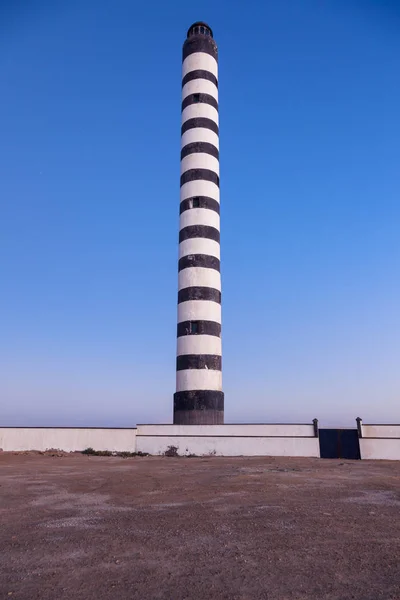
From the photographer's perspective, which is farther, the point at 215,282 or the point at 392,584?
the point at 215,282

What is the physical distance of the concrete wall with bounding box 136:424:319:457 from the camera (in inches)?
731

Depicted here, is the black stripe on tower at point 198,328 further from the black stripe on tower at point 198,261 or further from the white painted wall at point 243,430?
the white painted wall at point 243,430

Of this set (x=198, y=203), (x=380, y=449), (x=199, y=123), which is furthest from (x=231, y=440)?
(x=199, y=123)

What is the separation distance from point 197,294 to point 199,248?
2.66 metres

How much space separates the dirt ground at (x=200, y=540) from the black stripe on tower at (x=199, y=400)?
1154cm

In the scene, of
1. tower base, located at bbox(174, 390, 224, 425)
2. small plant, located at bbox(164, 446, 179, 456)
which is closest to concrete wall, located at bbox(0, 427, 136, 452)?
small plant, located at bbox(164, 446, 179, 456)

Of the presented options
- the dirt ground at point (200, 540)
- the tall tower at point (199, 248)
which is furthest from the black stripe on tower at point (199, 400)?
the dirt ground at point (200, 540)

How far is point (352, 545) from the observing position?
17.3ft

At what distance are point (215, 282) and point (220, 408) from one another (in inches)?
268

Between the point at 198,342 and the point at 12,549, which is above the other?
the point at 198,342

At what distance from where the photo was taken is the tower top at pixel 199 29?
2956 cm

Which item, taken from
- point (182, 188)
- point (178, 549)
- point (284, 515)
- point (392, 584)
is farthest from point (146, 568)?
point (182, 188)

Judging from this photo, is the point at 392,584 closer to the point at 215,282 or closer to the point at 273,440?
the point at 273,440

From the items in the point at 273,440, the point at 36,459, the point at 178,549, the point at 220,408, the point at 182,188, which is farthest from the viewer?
the point at 182,188
